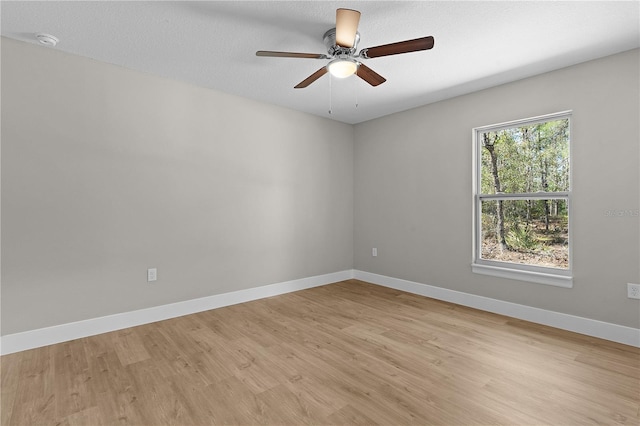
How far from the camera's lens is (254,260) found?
4.03 m

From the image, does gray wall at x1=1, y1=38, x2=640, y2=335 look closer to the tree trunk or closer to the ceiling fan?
the tree trunk

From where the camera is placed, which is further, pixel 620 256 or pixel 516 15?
pixel 620 256

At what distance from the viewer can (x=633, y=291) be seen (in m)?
2.68

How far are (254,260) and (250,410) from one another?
2.32m

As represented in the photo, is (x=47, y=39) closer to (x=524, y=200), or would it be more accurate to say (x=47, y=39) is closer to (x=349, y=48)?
(x=349, y=48)

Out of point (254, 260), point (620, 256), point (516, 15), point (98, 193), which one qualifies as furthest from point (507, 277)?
point (98, 193)

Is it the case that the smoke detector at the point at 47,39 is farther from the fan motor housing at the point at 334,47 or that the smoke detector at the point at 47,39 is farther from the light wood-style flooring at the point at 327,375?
the light wood-style flooring at the point at 327,375

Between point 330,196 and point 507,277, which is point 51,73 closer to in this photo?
point 330,196

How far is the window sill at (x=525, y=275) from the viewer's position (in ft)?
10.0

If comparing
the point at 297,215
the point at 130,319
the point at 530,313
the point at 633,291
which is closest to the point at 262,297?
the point at 297,215

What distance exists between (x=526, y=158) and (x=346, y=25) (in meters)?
2.60

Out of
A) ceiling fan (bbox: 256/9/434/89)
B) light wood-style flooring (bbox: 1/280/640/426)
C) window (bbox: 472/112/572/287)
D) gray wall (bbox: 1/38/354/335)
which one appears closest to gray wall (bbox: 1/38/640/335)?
gray wall (bbox: 1/38/354/335)

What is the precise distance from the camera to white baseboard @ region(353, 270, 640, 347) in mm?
2723

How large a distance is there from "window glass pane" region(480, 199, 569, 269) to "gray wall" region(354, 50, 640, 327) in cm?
17
